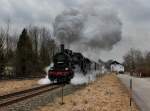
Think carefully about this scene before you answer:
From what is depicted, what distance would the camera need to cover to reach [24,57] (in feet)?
226

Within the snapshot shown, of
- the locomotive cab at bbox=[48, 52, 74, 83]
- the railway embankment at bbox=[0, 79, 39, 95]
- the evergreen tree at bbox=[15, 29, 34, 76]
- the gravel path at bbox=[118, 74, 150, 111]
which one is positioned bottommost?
the gravel path at bbox=[118, 74, 150, 111]

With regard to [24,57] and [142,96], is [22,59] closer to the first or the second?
[24,57]

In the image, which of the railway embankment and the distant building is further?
the distant building

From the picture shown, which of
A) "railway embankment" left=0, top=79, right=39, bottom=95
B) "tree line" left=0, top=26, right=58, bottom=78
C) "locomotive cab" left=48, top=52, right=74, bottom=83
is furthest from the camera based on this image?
"tree line" left=0, top=26, right=58, bottom=78

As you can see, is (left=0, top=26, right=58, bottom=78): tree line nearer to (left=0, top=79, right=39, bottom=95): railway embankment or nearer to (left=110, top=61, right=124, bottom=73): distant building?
(left=0, top=79, right=39, bottom=95): railway embankment

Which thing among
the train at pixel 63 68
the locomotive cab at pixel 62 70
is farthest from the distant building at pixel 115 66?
the locomotive cab at pixel 62 70

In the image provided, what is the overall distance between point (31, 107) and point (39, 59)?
2475 inches

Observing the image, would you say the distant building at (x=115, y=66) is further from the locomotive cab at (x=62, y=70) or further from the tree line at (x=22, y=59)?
the locomotive cab at (x=62, y=70)

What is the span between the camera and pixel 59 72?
3578 centimetres

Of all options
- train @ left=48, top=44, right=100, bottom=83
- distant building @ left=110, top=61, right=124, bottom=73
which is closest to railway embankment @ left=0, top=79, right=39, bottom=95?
train @ left=48, top=44, right=100, bottom=83

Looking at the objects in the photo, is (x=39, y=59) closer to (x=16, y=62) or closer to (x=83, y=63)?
(x=16, y=62)

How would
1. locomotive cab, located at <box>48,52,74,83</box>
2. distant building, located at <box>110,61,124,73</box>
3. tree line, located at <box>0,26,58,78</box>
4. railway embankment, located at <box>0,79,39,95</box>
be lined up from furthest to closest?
distant building, located at <box>110,61,124,73</box>, tree line, located at <box>0,26,58,78</box>, locomotive cab, located at <box>48,52,74,83</box>, railway embankment, located at <box>0,79,39,95</box>

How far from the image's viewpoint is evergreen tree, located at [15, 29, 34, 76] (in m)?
66.6

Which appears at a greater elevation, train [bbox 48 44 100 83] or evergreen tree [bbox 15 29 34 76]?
evergreen tree [bbox 15 29 34 76]
